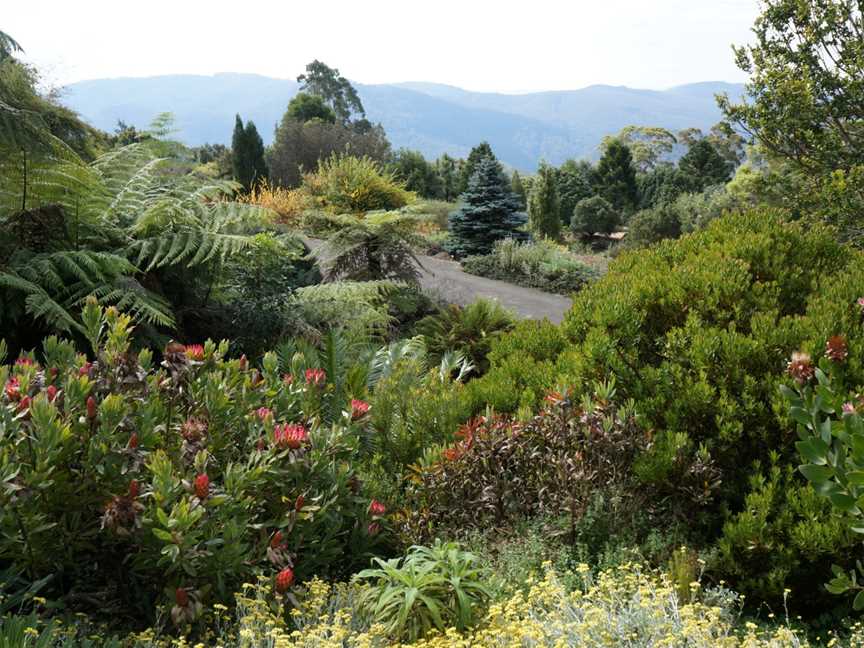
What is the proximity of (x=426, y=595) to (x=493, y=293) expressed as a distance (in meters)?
8.56

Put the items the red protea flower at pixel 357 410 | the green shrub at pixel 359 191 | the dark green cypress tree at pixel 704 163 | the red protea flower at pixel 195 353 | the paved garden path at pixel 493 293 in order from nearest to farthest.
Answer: the red protea flower at pixel 195 353
the red protea flower at pixel 357 410
the paved garden path at pixel 493 293
the green shrub at pixel 359 191
the dark green cypress tree at pixel 704 163

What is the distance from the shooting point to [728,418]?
2.94 metres

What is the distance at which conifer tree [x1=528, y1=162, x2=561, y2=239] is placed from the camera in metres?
21.3

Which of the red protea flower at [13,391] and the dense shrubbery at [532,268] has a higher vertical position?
the red protea flower at [13,391]

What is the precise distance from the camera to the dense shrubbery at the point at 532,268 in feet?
39.8

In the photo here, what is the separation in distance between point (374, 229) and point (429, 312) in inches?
46.5

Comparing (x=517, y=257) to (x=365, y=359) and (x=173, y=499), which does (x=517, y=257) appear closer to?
(x=365, y=359)

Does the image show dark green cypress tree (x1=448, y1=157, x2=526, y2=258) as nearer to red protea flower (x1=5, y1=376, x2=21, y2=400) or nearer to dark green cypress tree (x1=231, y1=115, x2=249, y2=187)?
dark green cypress tree (x1=231, y1=115, x2=249, y2=187)

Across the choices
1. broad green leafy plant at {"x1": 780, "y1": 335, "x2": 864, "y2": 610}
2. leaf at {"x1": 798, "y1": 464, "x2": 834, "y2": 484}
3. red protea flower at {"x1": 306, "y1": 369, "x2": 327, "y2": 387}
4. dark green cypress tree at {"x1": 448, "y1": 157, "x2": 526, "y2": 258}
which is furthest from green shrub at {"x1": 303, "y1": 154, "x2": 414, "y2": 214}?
leaf at {"x1": 798, "y1": 464, "x2": 834, "y2": 484}

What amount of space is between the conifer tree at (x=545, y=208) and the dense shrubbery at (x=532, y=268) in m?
7.16

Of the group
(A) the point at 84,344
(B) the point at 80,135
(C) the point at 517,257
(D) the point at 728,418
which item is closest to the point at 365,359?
(A) the point at 84,344

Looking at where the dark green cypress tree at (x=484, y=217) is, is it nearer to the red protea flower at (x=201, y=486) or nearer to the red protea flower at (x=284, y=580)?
the red protea flower at (x=284, y=580)

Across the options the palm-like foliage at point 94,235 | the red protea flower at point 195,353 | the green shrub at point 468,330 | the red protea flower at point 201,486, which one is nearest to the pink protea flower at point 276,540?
the red protea flower at point 201,486

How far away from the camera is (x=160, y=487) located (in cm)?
212
